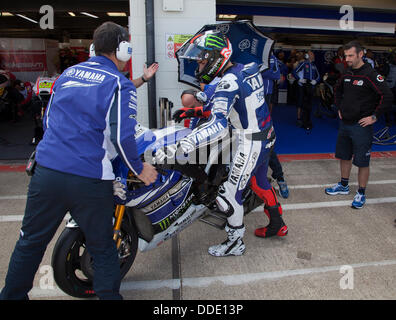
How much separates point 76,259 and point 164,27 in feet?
14.2

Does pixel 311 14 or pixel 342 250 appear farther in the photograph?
pixel 311 14

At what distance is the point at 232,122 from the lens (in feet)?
10.4

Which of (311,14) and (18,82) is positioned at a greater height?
(311,14)

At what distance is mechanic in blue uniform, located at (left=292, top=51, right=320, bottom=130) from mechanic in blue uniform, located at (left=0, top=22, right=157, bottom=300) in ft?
24.5

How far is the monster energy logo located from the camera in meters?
2.96

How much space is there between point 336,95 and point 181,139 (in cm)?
299

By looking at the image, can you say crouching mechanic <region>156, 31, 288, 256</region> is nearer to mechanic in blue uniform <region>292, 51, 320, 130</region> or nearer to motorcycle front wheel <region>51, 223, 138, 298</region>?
motorcycle front wheel <region>51, 223, 138, 298</region>

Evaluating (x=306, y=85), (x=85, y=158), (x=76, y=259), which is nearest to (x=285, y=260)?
(x=76, y=259)

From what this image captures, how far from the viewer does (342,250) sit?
137 inches

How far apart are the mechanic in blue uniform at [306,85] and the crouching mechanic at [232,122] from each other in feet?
20.0

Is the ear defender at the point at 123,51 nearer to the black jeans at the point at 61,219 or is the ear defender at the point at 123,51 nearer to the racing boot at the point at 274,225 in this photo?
the black jeans at the point at 61,219
